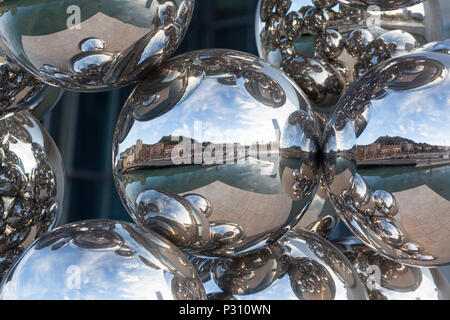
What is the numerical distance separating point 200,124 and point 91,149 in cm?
337

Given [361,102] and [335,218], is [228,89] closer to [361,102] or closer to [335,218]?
[361,102]

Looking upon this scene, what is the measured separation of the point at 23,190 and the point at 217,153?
0.21 metres

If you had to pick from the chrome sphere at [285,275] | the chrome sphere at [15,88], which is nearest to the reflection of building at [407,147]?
the chrome sphere at [285,275]

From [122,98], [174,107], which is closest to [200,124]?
[174,107]

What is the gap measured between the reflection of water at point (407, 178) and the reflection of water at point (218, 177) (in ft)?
0.20

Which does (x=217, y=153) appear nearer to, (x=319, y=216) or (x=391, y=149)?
(x=391, y=149)

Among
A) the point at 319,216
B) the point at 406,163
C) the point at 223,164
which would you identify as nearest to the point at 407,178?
the point at 406,163

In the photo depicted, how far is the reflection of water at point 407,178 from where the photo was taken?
1.14 feet

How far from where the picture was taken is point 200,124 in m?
A: 0.36

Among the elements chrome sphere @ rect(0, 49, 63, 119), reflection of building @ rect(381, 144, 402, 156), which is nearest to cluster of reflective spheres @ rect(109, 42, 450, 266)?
reflection of building @ rect(381, 144, 402, 156)

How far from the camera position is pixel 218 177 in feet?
1.21

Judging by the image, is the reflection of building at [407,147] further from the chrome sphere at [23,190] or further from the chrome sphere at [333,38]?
the chrome sphere at [23,190]

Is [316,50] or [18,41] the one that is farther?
[316,50]
